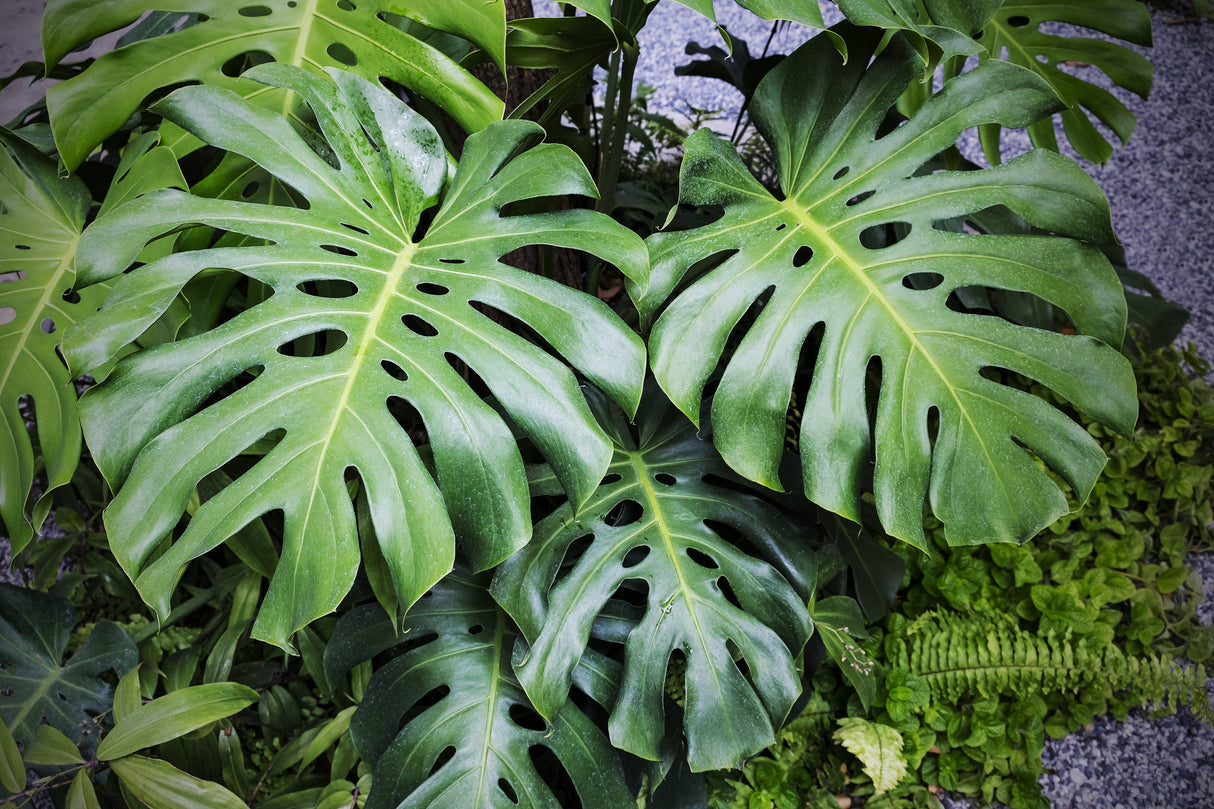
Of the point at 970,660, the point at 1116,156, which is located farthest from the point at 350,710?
the point at 1116,156

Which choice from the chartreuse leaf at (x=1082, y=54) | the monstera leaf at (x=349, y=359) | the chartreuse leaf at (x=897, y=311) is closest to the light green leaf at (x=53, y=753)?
the monstera leaf at (x=349, y=359)

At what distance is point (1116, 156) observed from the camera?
7.55 ft

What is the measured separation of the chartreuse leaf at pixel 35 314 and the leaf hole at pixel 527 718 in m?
0.68

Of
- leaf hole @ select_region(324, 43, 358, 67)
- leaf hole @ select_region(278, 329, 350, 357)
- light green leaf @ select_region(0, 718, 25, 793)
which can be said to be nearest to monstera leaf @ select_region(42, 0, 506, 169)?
leaf hole @ select_region(324, 43, 358, 67)

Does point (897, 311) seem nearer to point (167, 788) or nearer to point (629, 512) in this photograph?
point (629, 512)

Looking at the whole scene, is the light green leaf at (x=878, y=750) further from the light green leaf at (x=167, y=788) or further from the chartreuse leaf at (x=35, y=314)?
the chartreuse leaf at (x=35, y=314)

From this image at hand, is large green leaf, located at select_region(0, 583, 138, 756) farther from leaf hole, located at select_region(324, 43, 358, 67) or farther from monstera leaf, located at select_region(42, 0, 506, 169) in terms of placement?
leaf hole, located at select_region(324, 43, 358, 67)

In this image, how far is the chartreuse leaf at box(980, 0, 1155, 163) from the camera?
1166mm

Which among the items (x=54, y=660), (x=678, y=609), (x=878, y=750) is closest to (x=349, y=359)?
(x=678, y=609)

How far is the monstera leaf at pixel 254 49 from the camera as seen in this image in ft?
2.99

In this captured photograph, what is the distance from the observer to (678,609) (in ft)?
3.12

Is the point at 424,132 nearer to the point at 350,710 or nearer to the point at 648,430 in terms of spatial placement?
the point at 648,430

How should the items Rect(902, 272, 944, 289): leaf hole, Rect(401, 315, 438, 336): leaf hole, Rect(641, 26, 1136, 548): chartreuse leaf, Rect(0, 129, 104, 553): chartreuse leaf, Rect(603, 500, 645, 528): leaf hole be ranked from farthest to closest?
Rect(902, 272, 944, 289): leaf hole
Rect(401, 315, 438, 336): leaf hole
Rect(603, 500, 645, 528): leaf hole
Rect(0, 129, 104, 553): chartreuse leaf
Rect(641, 26, 1136, 548): chartreuse leaf

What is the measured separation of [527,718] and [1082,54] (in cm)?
142
